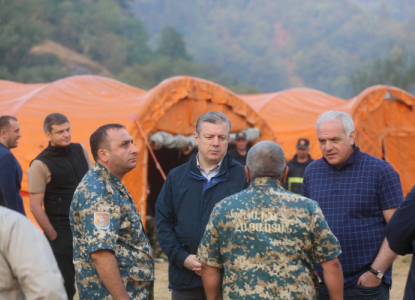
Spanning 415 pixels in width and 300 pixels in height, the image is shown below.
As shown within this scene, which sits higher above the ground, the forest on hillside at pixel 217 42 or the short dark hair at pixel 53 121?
the forest on hillside at pixel 217 42

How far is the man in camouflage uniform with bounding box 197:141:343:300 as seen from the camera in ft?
7.73

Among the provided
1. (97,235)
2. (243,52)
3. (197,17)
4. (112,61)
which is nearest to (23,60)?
(112,61)


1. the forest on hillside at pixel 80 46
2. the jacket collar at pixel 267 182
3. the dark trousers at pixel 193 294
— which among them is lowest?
the dark trousers at pixel 193 294

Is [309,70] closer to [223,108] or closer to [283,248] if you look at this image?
[223,108]

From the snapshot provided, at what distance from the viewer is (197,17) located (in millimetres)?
111312

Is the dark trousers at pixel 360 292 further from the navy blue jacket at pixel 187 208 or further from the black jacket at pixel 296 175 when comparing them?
the black jacket at pixel 296 175

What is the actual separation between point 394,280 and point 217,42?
94.2m

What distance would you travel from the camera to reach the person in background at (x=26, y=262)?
175 cm

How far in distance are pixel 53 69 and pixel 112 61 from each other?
14.0 m

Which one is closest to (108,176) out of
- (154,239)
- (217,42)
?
(154,239)

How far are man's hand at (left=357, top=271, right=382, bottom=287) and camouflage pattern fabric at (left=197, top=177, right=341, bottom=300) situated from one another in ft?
2.00

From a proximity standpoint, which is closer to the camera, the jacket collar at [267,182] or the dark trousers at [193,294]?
the jacket collar at [267,182]

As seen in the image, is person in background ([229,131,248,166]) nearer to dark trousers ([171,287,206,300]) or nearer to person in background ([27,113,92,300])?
person in background ([27,113,92,300])

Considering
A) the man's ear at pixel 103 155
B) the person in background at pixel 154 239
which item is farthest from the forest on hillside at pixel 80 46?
the man's ear at pixel 103 155
